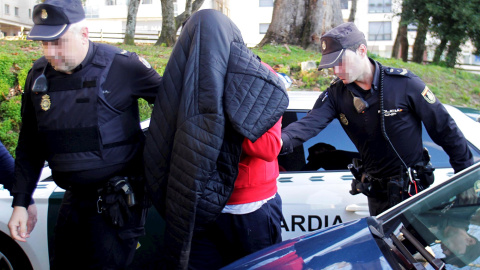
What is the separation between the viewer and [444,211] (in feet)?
7.14

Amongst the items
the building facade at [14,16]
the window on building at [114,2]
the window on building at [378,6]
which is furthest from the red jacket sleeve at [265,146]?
the building facade at [14,16]

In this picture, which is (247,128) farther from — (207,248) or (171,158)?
(207,248)

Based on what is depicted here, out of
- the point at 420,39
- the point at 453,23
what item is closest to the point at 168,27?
the point at 453,23

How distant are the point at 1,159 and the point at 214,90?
1.47 m

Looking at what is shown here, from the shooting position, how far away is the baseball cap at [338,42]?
101 inches

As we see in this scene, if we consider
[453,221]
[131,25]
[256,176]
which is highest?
[131,25]

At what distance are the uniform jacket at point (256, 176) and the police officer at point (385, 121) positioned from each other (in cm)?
29

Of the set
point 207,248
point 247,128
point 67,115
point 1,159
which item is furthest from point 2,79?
point 247,128

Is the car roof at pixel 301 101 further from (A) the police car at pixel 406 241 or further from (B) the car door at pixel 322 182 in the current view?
(A) the police car at pixel 406 241

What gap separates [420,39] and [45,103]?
18.2 m

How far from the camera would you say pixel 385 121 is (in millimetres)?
2592

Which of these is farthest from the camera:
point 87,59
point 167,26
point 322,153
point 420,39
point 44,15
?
point 420,39

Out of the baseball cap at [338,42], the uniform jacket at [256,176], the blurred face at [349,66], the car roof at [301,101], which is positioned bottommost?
the uniform jacket at [256,176]

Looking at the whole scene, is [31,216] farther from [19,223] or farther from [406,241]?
[406,241]
